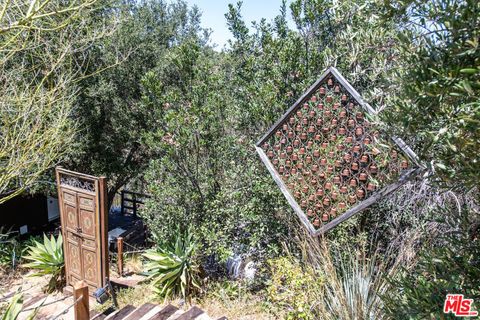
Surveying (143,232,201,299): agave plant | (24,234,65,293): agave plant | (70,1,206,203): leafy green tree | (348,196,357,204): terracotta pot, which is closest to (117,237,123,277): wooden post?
(24,234,65,293): agave plant

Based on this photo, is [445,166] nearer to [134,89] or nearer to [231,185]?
[231,185]

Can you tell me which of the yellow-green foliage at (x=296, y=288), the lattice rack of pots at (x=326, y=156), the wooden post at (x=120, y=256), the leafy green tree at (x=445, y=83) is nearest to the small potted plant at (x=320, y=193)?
the lattice rack of pots at (x=326, y=156)

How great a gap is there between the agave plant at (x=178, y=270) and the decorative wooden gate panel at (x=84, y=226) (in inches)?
34.1

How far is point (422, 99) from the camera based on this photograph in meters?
1.47

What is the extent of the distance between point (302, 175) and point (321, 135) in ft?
1.56

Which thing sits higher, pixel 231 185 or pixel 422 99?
pixel 422 99

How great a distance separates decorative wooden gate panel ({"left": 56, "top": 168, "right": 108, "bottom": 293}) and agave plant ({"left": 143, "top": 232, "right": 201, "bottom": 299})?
866 millimetres

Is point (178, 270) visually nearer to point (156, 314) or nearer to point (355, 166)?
point (156, 314)

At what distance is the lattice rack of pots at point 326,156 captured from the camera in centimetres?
313

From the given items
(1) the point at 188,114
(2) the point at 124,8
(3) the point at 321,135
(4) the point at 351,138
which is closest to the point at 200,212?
(1) the point at 188,114

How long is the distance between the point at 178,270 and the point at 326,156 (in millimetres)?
2623

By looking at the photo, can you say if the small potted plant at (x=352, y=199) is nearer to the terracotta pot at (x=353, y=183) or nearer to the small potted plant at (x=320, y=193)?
the terracotta pot at (x=353, y=183)

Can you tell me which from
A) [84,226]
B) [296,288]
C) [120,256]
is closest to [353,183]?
[296,288]

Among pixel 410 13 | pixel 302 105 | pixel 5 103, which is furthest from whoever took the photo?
pixel 5 103
